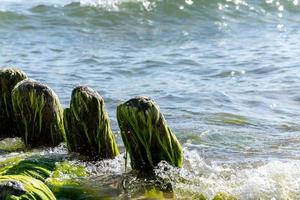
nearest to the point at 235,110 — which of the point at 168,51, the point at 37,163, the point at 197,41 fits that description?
the point at 37,163

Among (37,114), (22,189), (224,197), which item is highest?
(22,189)

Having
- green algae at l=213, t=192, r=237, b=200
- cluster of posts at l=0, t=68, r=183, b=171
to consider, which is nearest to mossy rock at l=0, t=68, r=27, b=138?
cluster of posts at l=0, t=68, r=183, b=171

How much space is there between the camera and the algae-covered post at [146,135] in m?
5.41

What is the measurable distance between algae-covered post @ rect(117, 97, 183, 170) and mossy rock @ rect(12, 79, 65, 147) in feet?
3.81

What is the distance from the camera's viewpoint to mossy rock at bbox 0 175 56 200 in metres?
3.58

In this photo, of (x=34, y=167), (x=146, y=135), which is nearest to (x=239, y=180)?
(x=146, y=135)

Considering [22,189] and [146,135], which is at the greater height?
[22,189]

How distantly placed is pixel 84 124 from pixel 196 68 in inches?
240

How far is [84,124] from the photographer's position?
592 cm

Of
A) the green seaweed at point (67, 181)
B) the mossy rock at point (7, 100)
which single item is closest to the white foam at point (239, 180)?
the green seaweed at point (67, 181)

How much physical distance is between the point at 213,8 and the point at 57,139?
40.8 ft

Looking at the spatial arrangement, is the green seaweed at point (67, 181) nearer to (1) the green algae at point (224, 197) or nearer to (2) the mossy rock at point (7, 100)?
(1) the green algae at point (224, 197)

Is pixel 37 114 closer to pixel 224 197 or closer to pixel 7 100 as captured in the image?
pixel 7 100

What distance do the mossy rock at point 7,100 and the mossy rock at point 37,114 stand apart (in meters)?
0.37
